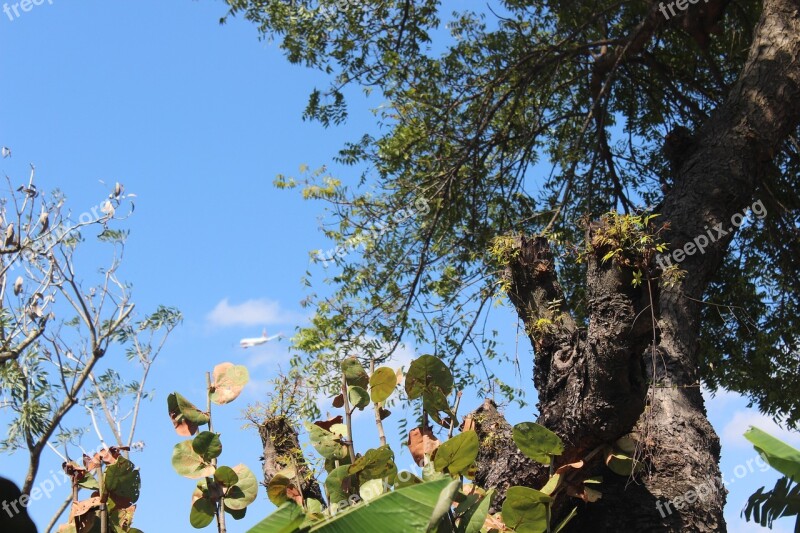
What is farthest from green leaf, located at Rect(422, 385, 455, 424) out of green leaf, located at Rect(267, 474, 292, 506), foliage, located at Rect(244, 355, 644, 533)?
green leaf, located at Rect(267, 474, 292, 506)

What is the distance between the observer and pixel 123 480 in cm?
225

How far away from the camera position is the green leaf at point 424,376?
2553 millimetres

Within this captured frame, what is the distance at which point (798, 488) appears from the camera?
9.05 feet

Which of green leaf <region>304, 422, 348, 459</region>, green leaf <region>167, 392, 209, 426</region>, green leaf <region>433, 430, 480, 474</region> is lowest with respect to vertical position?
green leaf <region>433, 430, 480, 474</region>

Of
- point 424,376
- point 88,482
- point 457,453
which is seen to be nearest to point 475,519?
point 457,453

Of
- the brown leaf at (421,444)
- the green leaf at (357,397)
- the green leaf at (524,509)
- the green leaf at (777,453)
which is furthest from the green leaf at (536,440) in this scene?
the green leaf at (777,453)

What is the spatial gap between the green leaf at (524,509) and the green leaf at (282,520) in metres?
1.01

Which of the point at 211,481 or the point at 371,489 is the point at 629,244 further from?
the point at 211,481

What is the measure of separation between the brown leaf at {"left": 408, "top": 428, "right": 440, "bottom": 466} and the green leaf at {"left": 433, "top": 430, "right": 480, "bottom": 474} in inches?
8.3

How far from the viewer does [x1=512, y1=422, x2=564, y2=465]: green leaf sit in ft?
8.36

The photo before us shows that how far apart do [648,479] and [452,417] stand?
1.33 meters

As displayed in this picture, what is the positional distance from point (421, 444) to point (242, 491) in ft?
1.91

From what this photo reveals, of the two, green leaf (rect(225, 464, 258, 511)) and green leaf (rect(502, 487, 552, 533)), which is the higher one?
green leaf (rect(225, 464, 258, 511))

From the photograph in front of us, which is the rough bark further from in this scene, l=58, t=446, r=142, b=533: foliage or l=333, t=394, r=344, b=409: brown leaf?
l=58, t=446, r=142, b=533: foliage
